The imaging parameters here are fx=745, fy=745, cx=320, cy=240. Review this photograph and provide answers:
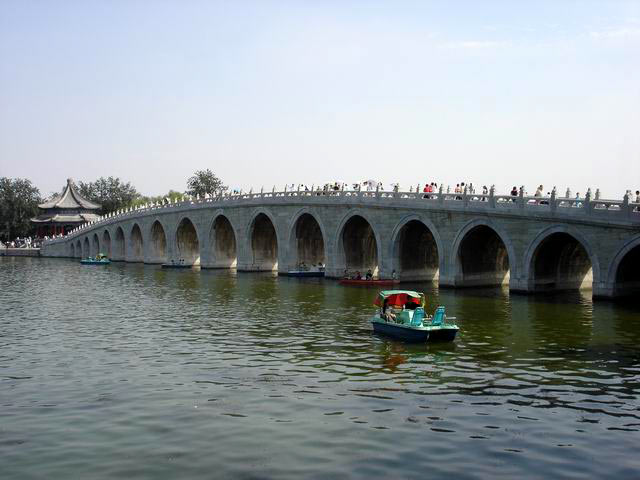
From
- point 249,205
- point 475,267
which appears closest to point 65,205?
point 249,205

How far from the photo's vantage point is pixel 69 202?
373ft

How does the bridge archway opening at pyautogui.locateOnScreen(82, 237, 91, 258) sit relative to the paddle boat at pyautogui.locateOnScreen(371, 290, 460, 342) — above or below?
above

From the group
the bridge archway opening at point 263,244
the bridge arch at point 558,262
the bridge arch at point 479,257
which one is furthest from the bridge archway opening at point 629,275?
the bridge archway opening at point 263,244

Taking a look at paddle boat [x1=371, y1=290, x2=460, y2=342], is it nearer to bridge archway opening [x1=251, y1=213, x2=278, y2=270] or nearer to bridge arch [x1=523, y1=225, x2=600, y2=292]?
bridge arch [x1=523, y1=225, x2=600, y2=292]

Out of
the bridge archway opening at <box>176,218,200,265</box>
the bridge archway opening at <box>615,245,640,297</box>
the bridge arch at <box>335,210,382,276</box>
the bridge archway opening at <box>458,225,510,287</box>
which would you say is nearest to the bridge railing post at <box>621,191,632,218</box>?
the bridge archway opening at <box>615,245,640,297</box>

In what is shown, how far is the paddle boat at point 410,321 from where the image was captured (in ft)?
74.0

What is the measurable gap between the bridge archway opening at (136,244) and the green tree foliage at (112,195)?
43.2 m

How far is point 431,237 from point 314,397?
96.9ft

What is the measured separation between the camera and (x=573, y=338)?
77.5 ft

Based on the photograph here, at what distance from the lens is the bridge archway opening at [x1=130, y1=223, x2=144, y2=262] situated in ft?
260

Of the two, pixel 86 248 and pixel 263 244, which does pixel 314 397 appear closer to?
pixel 263 244

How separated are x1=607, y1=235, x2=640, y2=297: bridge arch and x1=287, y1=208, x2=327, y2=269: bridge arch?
22.5 metres

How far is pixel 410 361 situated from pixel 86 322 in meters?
13.7

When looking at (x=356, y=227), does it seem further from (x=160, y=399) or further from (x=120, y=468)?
(x=120, y=468)
